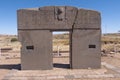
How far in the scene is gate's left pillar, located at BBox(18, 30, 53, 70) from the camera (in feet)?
40.8

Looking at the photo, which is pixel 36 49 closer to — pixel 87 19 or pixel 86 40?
pixel 86 40

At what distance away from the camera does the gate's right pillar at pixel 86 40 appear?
41.3 feet

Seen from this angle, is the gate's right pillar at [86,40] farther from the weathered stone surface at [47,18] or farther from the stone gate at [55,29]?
the weathered stone surface at [47,18]

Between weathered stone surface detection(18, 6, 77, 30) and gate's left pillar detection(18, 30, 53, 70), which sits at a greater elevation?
weathered stone surface detection(18, 6, 77, 30)

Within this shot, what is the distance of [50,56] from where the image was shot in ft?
41.2

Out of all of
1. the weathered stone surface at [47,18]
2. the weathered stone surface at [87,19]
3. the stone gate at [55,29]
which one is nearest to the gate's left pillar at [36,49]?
the stone gate at [55,29]

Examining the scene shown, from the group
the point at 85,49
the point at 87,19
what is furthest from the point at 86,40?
the point at 87,19

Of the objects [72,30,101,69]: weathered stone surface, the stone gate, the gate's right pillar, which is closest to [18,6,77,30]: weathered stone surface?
the stone gate

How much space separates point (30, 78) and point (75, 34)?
3769 millimetres

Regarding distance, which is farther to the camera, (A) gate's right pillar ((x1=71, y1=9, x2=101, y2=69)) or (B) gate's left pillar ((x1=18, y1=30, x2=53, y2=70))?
(A) gate's right pillar ((x1=71, y1=9, x2=101, y2=69))

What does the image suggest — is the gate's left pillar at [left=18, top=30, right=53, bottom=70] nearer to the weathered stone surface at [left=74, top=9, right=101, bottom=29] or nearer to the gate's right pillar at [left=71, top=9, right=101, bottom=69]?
the gate's right pillar at [left=71, top=9, right=101, bottom=69]

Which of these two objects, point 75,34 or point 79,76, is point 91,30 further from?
point 79,76

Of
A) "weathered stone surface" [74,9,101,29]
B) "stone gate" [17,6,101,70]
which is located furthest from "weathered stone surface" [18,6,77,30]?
"weathered stone surface" [74,9,101,29]

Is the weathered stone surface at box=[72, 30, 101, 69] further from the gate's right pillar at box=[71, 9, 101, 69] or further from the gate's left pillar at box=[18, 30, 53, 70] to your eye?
the gate's left pillar at box=[18, 30, 53, 70]
